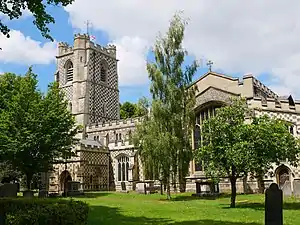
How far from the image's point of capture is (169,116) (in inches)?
985

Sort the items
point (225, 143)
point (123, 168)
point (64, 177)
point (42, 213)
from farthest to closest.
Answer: point (123, 168) → point (64, 177) → point (225, 143) → point (42, 213)

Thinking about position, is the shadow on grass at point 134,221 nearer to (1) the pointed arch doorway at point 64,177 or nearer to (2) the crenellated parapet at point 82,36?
(1) the pointed arch doorway at point 64,177

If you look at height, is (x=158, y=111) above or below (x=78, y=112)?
below

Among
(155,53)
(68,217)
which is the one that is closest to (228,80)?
(155,53)

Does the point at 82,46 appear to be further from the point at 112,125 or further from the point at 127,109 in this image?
the point at 127,109

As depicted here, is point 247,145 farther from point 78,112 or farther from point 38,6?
point 78,112


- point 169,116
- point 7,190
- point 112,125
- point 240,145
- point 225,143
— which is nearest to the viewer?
point 7,190

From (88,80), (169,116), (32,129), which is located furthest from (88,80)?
(169,116)

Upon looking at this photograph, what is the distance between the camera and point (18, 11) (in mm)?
11227

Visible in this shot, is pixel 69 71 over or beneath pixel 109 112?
over

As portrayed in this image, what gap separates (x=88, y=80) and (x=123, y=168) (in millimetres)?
19056

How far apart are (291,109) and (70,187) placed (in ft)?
62.5

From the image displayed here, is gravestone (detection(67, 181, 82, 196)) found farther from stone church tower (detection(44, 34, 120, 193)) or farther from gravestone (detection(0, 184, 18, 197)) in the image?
stone church tower (detection(44, 34, 120, 193))

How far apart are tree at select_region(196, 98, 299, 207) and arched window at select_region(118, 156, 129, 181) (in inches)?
857
